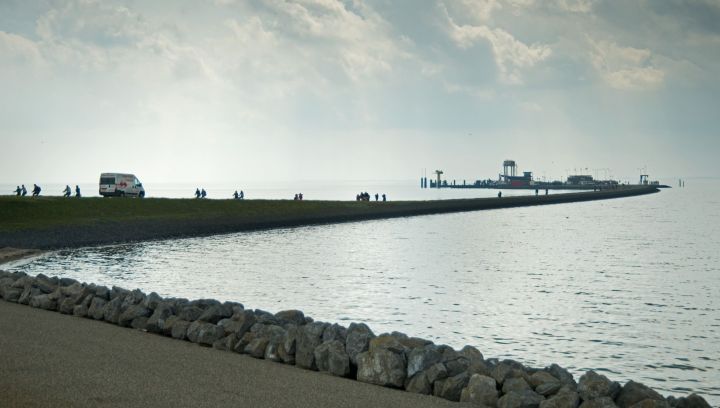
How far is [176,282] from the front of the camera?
93.1 feet

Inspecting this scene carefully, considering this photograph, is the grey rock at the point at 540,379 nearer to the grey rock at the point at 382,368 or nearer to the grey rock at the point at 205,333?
the grey rock at the point at 382,368

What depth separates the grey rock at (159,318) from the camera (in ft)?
43.6

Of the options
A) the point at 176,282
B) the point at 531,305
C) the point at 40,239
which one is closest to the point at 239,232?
the point at 40,239

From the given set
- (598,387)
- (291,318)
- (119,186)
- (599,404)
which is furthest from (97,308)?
(119,186)

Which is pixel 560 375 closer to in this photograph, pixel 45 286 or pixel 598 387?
pixel 598 387

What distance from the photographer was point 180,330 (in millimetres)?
12883

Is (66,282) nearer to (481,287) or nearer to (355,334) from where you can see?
(355,334)

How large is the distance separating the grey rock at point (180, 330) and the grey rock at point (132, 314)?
42.1 inches

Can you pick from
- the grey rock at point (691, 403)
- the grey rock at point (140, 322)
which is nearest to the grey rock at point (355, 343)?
the grey rock at point (691, 403)

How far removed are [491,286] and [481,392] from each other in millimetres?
20060

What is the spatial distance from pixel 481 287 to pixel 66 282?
1632 cm

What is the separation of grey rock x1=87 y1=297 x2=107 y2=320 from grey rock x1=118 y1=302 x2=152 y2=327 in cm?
60

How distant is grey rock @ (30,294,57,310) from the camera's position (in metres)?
15.5

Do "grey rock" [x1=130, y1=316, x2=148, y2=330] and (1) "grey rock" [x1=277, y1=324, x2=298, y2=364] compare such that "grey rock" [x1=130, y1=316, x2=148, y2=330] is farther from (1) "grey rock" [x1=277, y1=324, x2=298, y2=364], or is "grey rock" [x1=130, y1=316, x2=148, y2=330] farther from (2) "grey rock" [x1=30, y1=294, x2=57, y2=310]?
(1) "grey rock" [x1=277, y1=324, x2=298, y2=364]
